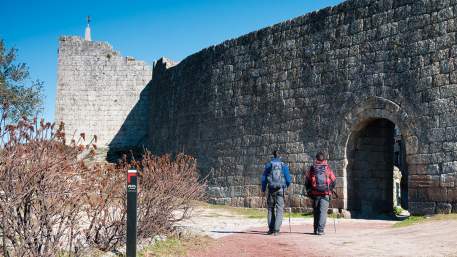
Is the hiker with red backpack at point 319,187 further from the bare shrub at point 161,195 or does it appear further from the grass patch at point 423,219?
the bare shrub at point 161,195

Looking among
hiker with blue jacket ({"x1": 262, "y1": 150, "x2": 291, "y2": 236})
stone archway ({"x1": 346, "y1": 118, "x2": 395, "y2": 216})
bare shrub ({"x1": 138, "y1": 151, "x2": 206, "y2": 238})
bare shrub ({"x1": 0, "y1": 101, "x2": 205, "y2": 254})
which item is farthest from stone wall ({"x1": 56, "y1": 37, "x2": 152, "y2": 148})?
bare shrub ({"x1": 0, "y1": 101, "x2": 205, "y2": 254})

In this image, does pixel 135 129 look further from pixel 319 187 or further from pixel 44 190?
pixel 44 190

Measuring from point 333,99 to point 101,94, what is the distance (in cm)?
1504

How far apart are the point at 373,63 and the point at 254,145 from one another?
13.6 ft

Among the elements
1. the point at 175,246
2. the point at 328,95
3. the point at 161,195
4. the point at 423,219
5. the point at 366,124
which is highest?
the point at 328,95

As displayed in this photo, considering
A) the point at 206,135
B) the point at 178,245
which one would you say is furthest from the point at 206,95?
the point at 178,245

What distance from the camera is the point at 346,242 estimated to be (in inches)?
288

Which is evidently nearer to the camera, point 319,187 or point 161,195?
point 161,195

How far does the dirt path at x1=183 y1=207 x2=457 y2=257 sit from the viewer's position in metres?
6.50

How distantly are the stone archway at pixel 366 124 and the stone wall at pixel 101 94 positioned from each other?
558 inches

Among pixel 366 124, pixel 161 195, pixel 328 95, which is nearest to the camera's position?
pixel 161 195

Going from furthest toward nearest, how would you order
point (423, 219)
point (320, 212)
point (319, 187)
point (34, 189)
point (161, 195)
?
point (423, 219)
point (319, 187)
point (320, 212)
point (161, 195)
point (34, 189)

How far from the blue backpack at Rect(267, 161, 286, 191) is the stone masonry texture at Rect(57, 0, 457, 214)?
9.36 ft

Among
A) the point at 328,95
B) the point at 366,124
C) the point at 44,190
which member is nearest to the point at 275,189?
the point at 366,124
